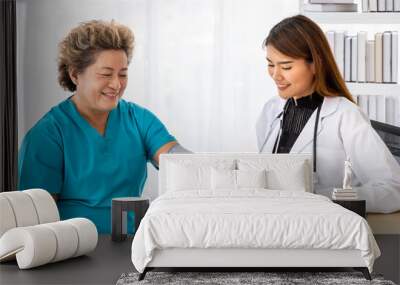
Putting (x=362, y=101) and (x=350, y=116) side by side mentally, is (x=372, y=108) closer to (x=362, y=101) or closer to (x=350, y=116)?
(x=362, y=101)

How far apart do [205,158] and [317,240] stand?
5.71 feet

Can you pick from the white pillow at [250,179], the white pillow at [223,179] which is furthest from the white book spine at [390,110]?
the white pillow at [223,179]

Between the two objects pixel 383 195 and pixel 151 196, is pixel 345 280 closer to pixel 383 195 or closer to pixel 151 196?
pixel 383 195

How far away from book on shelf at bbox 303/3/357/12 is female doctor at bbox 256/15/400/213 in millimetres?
102

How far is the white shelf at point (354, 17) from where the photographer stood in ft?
20.1

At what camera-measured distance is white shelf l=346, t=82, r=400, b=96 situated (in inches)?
242

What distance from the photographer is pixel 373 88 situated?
6145mm

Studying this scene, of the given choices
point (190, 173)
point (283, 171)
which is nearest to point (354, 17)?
point (283, 171)

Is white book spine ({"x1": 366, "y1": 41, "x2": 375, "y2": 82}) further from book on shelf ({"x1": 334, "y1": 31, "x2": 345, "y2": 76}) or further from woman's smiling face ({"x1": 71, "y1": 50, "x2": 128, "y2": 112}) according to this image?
woman's smiling face ({"x1": 71, "y1": 50, "x2": 128, "y2": 112})

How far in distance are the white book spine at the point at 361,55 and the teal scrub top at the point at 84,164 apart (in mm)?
1594

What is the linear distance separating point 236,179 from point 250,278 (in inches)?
52.3

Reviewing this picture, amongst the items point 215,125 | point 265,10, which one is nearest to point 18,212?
point 215,125

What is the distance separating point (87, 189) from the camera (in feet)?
20.8

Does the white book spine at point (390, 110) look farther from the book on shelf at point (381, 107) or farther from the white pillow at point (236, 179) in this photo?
the white pillow at point (236, 179)
